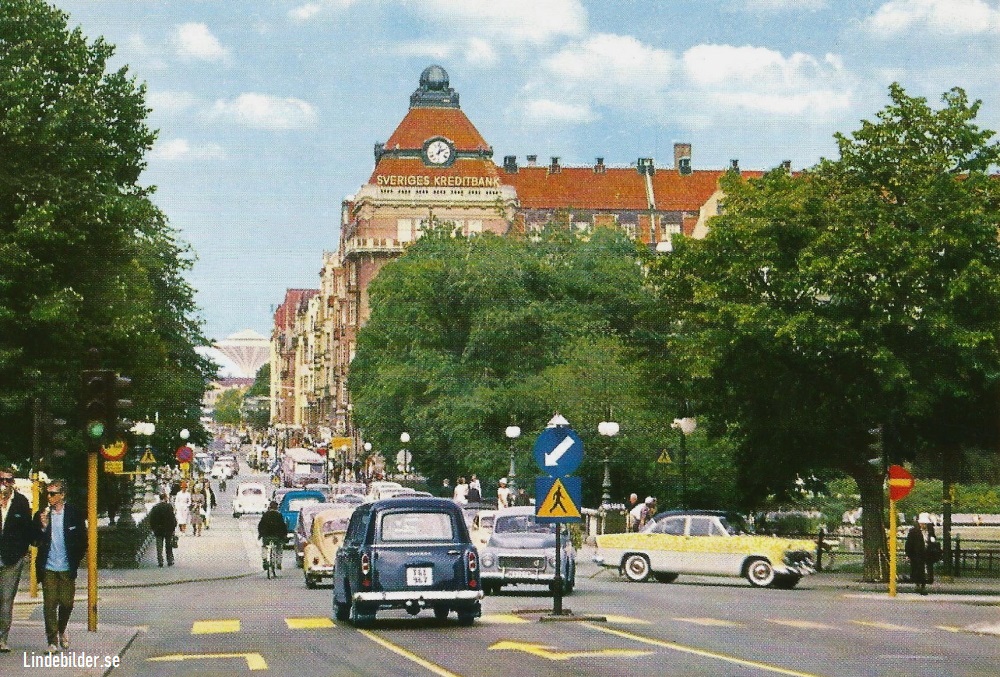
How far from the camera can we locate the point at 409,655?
1912 cm

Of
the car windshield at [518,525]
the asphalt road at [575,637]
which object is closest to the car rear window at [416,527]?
the asphalt road at [575,637]

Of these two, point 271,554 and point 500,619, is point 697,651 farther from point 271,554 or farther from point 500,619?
point 271,554

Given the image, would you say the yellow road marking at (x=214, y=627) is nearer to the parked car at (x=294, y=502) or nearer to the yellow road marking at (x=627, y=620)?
the yellow road marking at (x=627, y=620)

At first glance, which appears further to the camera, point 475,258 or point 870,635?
point 475,258

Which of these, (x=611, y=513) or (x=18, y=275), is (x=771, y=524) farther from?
(x=18, y=275)

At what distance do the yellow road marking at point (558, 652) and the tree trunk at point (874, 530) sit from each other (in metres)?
20.9

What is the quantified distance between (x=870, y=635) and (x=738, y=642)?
2.44 metres

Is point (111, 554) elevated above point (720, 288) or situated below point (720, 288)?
Result: below

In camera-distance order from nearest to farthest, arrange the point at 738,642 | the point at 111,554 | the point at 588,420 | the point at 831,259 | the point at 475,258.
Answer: the point at 738,642 < the point at 831,259 < the point at 111,554 < the point at 588,420 < the point at 475,258

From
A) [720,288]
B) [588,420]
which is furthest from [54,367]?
[588,420]

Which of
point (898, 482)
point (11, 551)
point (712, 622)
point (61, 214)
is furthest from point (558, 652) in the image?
point (61, 214)

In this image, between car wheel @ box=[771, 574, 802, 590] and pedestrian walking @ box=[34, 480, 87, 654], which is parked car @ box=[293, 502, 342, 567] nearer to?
car wheel @ box=[771, 574, 802, 590]

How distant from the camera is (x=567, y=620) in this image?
80.5 feet

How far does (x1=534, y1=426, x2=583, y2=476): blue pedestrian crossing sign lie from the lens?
24.5 meters
